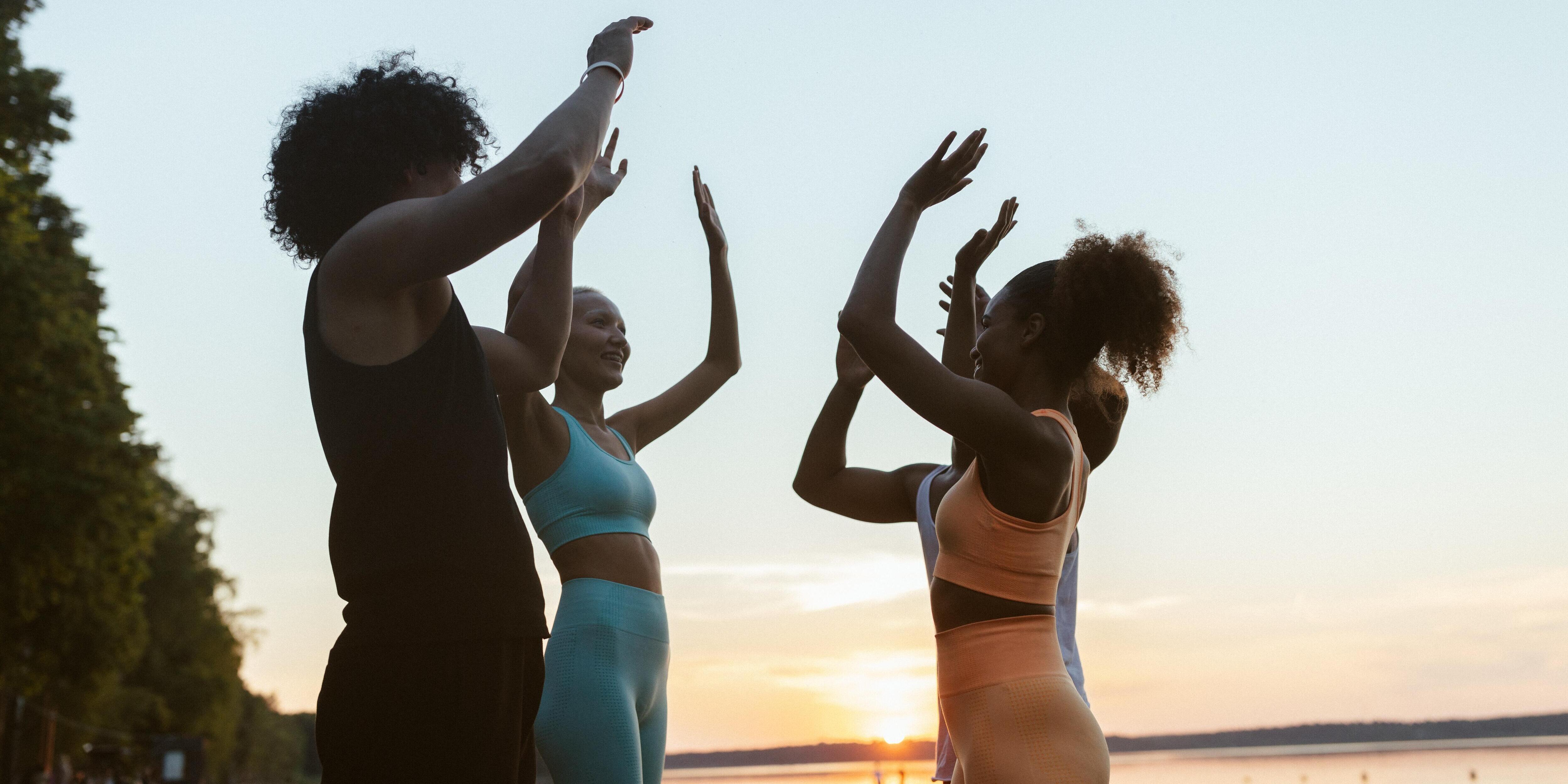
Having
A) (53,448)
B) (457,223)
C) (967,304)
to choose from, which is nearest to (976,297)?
(967,304)

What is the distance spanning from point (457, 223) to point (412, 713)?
841 mm

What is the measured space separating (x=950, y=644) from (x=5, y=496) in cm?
1519

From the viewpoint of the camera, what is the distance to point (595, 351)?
14.3 ft

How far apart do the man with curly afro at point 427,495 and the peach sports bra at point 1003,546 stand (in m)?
0.97

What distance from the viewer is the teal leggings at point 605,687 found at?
3.54 meters

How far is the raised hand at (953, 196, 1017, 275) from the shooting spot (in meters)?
3.46

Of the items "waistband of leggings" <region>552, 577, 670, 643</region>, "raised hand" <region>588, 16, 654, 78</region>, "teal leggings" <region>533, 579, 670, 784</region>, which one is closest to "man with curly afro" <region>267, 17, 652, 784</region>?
"raised hand" <region>588, 16, 654, 78</region>

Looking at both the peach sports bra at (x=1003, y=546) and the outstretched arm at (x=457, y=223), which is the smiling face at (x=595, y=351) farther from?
the outstretched arm at (x=457, y=223)

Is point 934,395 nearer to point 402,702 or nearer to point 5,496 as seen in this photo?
point 402,702

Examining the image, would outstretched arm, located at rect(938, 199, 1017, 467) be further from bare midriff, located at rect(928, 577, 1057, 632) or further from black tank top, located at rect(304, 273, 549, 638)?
black tank top, located at rect(304, 273, 549, 638)

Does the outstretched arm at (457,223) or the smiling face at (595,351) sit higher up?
the smiling face at (595,351)

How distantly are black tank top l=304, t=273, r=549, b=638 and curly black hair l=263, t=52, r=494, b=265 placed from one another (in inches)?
9.8

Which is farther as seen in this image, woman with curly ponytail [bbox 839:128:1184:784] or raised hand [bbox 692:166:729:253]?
raised hand [bbox 692:166:729:253]

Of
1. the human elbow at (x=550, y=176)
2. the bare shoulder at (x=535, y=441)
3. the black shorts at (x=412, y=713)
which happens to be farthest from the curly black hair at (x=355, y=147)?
the bare shoulder at (x=535, y=441)
